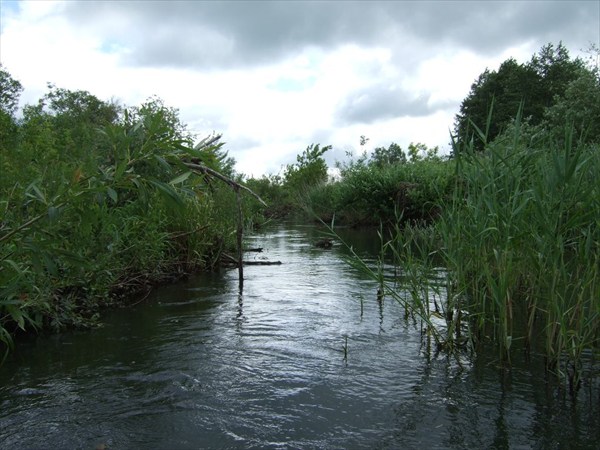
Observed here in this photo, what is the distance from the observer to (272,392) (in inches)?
177

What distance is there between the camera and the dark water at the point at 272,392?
3.72 m

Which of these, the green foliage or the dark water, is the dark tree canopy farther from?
the dark water

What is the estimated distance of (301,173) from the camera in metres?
41.7

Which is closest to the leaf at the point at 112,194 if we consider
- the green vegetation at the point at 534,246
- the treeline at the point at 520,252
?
the treeline at the point at 520,252

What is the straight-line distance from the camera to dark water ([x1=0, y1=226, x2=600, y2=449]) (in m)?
3.72

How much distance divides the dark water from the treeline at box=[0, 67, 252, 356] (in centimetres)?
67

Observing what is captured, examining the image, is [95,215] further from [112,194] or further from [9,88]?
[9,88]

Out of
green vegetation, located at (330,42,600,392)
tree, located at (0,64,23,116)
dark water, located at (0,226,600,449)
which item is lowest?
dark water, located at (0,226,600,449)

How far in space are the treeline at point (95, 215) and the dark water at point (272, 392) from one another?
26.2 inches

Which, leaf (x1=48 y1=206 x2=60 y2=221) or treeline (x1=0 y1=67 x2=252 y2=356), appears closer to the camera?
leaf (x1=48 y1=206 x2=60 y2=221)

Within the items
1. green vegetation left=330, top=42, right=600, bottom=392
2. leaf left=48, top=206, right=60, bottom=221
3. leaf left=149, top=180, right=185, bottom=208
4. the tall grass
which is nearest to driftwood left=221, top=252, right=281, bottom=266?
green vegetation left=330, top=42, right=600, bottom=392

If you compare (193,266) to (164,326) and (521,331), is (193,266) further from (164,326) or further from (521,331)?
(521,331)

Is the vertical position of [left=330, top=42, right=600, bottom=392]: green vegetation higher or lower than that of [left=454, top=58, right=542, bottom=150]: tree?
lower

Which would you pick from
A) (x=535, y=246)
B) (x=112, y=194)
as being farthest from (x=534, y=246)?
(x=112, y=194)
